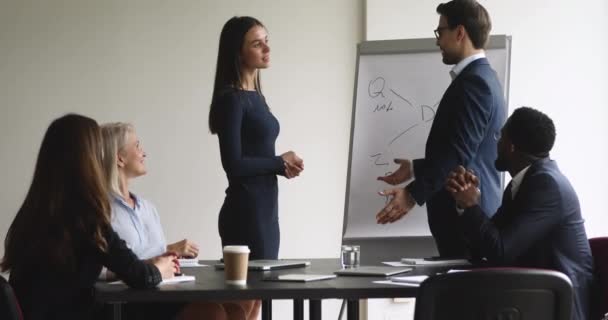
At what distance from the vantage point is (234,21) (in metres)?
3.31

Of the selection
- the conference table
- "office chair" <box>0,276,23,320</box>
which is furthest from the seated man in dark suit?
"office chair" <box>0,276,23,320</box>

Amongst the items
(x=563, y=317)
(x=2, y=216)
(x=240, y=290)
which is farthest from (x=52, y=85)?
(x=563, y=317)

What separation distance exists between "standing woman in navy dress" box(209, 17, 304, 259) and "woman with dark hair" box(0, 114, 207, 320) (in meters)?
0.76

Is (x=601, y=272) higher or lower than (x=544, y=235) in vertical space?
lower

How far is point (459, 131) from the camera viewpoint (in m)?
2.87

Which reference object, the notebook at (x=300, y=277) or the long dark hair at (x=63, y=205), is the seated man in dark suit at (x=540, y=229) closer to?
the notebook at (x=300, y=277)

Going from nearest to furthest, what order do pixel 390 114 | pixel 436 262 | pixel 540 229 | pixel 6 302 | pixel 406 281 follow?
pixel 6 302, pixel 406 281, pixel 540 229, pixel 436 262, pixel 390 114

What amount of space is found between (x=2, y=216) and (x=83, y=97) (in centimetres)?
76

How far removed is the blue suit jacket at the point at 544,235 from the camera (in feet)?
7.99

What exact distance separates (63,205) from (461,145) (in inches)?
50.2

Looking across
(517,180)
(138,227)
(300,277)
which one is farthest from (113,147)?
(517,180)

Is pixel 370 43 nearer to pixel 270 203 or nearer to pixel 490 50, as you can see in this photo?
pixel 490 50

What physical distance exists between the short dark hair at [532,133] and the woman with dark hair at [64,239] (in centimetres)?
106

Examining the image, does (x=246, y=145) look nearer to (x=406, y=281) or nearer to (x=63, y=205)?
(x=63, y=205)
